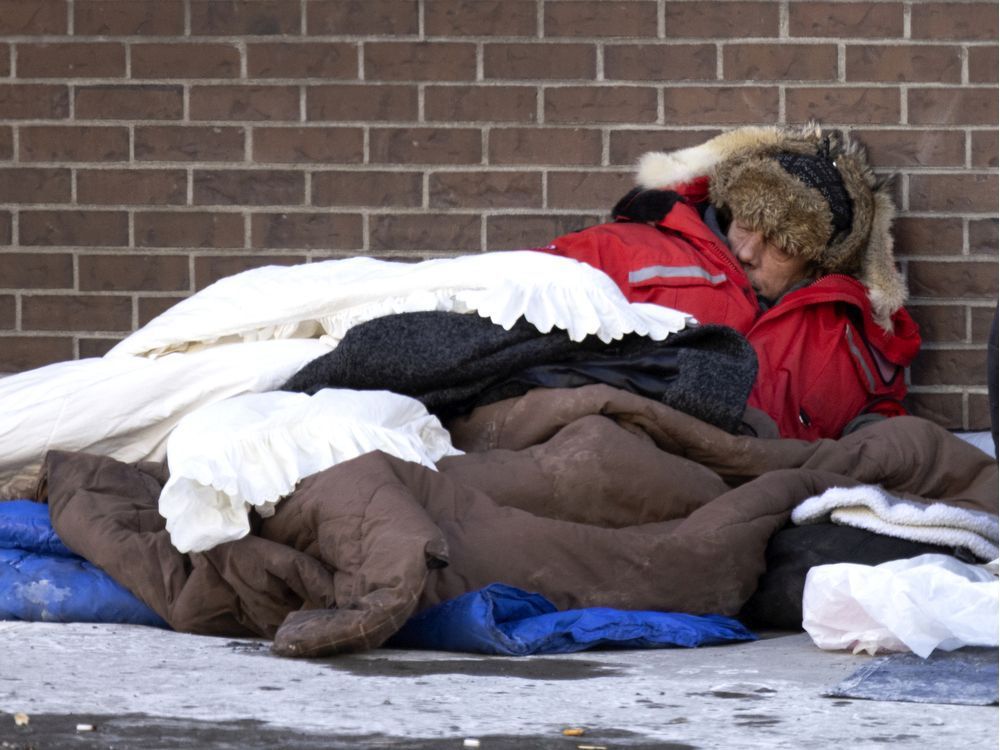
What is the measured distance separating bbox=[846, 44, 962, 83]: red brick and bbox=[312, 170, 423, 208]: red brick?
1312 millimetres

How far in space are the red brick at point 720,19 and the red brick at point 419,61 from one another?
0.59m

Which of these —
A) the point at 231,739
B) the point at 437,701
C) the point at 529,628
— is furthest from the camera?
the point at 529,628

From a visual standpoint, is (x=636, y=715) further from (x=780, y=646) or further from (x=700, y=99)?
(x=700, y=99)

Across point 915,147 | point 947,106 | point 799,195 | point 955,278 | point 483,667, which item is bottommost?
point 483,667

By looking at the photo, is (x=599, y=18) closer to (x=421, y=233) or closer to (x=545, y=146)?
(x=545, y=146)

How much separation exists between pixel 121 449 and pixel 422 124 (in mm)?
1448

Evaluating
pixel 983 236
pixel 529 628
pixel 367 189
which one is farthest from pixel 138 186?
pixel 983 236

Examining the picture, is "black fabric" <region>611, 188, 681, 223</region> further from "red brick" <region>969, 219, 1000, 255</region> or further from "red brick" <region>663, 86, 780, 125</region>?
"red brick" <region>969, 219, 1000, 255</region>

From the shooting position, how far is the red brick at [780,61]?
475 centimetres

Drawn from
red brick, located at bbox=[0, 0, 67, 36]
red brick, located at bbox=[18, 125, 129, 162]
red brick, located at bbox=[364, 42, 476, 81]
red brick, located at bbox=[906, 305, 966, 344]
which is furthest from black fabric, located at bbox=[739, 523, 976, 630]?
red brick, located at bbox=[0, 0, 67, 36]

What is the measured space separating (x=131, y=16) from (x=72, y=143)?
16.2 inches

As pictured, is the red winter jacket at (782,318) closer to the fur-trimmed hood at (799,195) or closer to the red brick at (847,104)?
the fur-trimmed hood at (799,195)

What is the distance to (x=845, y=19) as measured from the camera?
4746mm

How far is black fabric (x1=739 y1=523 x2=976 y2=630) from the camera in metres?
3.34
